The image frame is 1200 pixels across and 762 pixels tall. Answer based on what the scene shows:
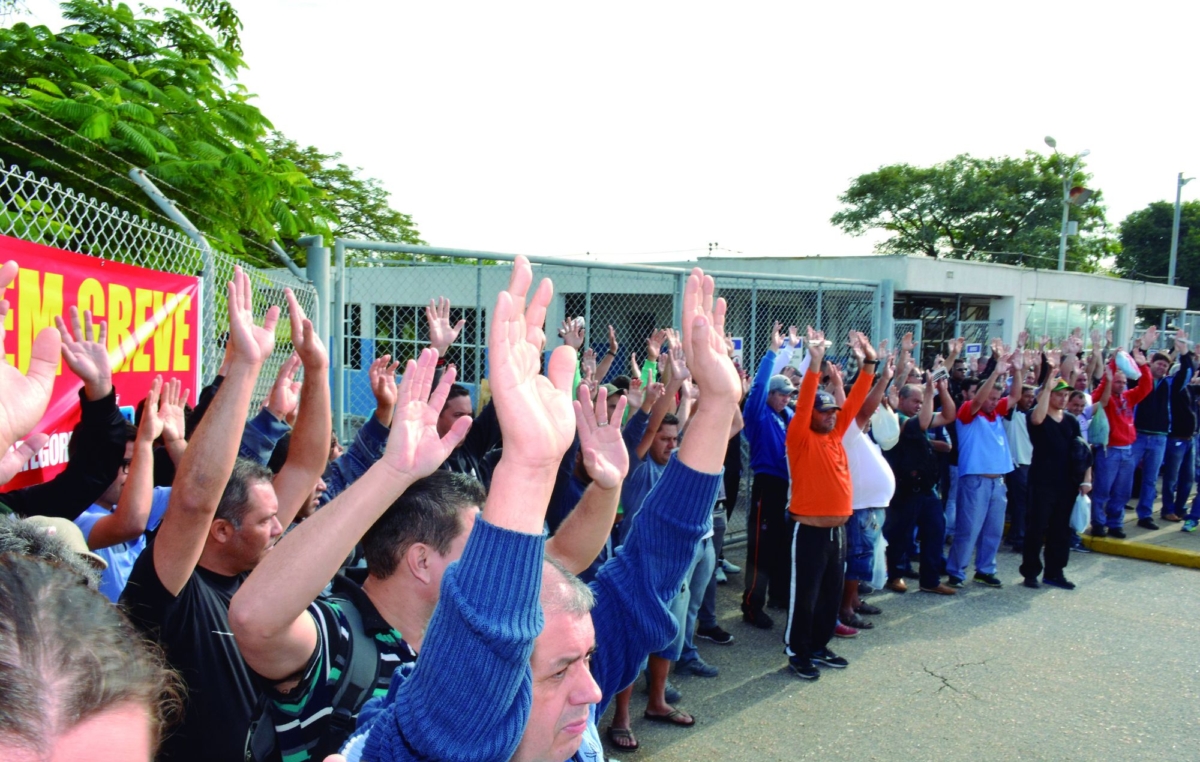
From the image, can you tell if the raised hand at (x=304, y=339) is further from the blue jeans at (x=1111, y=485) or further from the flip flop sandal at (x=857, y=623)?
the blue jeans at (x=1111, y=485)

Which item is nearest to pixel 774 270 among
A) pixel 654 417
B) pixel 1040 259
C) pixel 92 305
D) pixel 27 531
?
pixel 654 417

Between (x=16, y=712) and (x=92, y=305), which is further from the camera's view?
(x=92, y=305)

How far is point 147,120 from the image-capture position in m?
6.67

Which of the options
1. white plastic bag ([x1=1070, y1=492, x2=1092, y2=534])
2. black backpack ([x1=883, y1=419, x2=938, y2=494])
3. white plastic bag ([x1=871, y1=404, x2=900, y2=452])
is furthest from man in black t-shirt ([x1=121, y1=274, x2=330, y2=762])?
white plastic bag ([x1=1070, y1=492, x2=1092, y2=534])

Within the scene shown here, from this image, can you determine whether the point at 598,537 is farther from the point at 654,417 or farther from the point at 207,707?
the point at 654,417

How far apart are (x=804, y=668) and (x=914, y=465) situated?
244cm

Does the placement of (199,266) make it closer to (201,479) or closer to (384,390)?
(384,390)

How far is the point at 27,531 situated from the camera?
1910 millimetres

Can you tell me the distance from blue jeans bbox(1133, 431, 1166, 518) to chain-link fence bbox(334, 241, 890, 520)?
139 inches

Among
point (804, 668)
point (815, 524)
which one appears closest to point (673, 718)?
point (804, 668)

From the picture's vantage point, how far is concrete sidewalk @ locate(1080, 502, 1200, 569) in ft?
29.3

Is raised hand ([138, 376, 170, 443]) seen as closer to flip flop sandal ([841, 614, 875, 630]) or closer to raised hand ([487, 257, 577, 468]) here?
raised hand ([487, 257, 577, 468])

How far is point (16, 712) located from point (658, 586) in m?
1.38

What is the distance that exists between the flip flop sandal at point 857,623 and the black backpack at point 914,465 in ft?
4.20
